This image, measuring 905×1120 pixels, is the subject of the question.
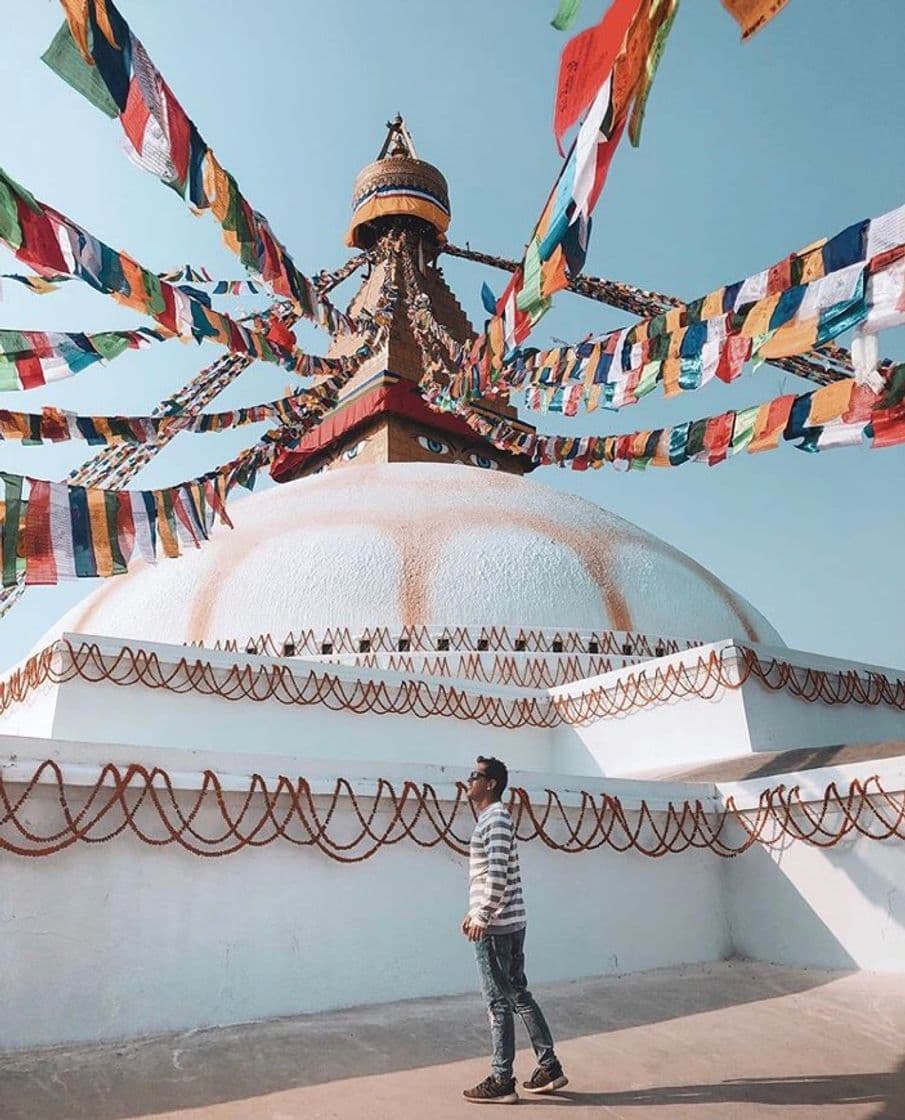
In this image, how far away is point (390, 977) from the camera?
3918 millimetres

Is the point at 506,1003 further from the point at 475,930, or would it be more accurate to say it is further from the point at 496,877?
the point at 496,877

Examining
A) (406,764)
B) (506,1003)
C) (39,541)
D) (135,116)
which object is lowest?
(506,1003)

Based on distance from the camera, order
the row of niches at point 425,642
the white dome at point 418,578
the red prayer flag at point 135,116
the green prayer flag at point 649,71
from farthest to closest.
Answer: the white dome at point 418,578, the row of niches at point 425,642, the red prayer flag at point 135,116, the green prayer flag at point 649,71

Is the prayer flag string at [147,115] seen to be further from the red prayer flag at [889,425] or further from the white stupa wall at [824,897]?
the white stupa wall at [824,897]

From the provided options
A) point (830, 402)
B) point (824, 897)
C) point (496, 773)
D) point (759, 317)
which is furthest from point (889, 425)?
point (496, 773)

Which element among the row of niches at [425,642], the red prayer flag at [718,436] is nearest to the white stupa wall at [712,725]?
the row of niches at [425,642]

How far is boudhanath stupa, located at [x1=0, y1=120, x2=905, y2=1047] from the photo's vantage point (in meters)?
3.49

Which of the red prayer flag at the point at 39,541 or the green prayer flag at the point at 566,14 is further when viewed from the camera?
the red prayer flag at the point at 39,541

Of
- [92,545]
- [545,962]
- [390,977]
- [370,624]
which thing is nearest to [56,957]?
[390,977]

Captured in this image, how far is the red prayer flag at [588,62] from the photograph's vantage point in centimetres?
321

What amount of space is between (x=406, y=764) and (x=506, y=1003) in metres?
1.69

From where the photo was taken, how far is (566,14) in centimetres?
298

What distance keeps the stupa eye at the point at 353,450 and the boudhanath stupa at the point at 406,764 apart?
3263mm

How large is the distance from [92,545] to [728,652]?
189 inches
